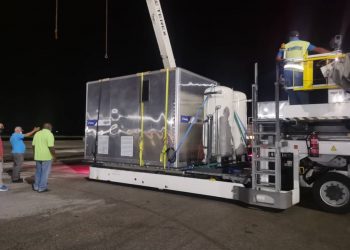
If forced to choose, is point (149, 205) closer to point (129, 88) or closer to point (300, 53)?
point (129, 88)

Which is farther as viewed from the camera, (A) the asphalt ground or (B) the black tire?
(B) the black tire

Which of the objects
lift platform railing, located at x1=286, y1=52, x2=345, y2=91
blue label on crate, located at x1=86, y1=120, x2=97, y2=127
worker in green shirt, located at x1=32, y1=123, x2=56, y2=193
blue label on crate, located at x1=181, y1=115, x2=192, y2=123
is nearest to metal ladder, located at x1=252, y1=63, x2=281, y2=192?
lift platform railing, located at x1=286, y1=52, x2=345, y2=91

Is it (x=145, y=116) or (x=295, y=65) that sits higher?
(x=295, y=65)

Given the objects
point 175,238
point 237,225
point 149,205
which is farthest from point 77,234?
point 237,225

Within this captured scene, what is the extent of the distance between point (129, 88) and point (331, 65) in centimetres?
508

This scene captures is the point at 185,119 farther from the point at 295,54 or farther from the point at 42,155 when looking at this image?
the point at 42,155

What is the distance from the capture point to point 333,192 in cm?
635

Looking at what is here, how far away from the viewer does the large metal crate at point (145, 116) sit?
7953 mm

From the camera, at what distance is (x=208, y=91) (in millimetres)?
8531

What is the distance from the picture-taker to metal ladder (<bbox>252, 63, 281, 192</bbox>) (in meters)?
6.23

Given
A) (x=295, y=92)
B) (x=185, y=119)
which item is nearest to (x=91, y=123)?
(x=185, y=119)

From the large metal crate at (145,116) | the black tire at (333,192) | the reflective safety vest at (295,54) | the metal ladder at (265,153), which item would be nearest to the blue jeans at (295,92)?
the reflective safety vest at (295,54)

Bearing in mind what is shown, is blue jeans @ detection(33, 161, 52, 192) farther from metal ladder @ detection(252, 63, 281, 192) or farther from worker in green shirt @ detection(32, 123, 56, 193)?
metal ladder @ detection(252, 63, 281, 192)

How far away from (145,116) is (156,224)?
346 cm
